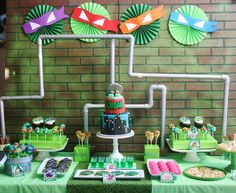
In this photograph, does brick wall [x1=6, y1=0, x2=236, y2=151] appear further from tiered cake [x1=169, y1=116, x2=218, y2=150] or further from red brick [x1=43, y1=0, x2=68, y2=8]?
tiered cake [x1=169, y1=116, x2=218, y2=150]

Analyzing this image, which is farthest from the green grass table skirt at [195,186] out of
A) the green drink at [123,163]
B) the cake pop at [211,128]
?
the cake pop at [211,128]

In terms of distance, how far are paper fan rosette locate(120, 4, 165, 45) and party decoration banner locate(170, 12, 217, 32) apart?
0.41ft

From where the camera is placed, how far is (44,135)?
3.04m

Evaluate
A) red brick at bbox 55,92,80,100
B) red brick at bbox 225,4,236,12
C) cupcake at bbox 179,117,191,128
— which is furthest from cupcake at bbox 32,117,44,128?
red brick at bbox 225,4,236,12

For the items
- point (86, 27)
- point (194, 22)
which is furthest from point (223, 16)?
point (86, 27)

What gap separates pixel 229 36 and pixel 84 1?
1393mm

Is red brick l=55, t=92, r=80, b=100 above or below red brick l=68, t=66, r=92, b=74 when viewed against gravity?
below

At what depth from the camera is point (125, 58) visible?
10.9ft

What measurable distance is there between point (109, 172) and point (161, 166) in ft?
1.37

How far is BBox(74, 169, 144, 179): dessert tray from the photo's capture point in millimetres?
2563

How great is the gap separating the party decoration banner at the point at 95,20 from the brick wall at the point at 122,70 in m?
0.08

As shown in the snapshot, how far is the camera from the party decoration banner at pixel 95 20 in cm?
326

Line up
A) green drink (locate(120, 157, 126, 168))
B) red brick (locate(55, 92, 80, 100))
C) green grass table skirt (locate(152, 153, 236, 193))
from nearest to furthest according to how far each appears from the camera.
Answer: green grass table skirt (locate(152, 153, 236, 193))
green drink (locate(120, 157, 126, 168))
red brick (locate(55, 92, 80, 100))

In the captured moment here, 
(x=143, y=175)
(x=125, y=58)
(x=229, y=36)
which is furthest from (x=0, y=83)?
(x=229, y=36)
